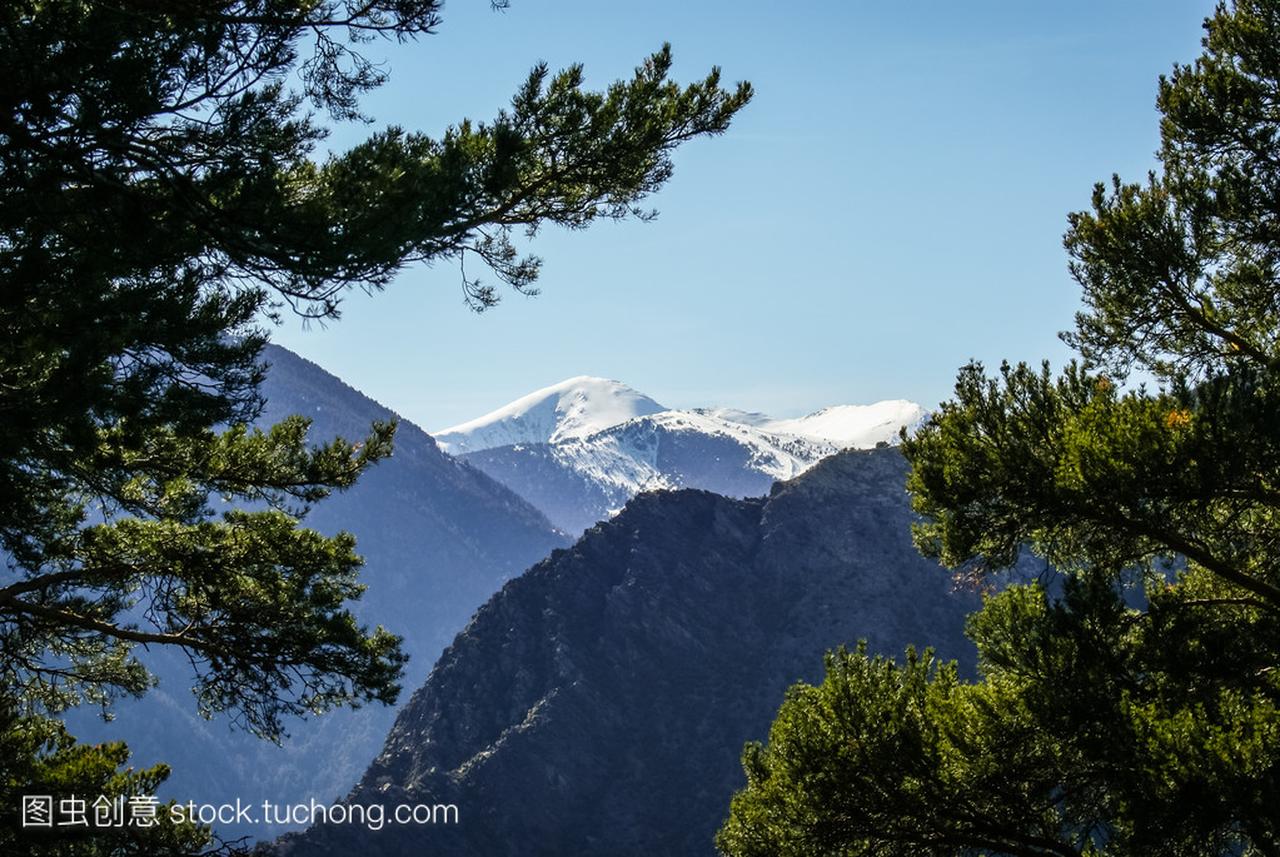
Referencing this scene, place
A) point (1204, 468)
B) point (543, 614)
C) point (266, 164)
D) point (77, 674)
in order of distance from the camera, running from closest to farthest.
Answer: point (266, 164)
point (1204, 468)
point (77, 674)
point (543, 614)

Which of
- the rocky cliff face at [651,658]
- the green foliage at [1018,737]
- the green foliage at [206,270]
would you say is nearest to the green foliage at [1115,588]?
the green foliage at [1018,737]

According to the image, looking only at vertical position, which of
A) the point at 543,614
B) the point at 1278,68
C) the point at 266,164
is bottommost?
the point at 543,614

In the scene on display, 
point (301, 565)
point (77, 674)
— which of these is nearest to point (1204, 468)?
point (301, 565)

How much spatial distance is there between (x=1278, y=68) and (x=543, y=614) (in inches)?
3536

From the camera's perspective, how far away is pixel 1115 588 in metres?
10.8

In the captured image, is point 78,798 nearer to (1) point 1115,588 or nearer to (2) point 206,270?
(2) point 206,270

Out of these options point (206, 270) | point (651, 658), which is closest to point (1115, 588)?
point (206, 270)

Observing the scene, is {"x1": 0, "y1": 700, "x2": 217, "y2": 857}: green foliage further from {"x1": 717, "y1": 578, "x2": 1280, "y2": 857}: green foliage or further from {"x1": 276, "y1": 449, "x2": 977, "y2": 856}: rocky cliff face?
{"x1": 276, "y1": 449, "x2": 977, "y2": 856}: rocky cliff face

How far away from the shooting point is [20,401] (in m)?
7.74

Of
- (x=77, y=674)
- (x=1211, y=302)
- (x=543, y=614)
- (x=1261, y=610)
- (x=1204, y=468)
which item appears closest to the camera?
(x=1204, y=468)

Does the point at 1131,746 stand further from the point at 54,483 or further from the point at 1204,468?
the point at 54,483

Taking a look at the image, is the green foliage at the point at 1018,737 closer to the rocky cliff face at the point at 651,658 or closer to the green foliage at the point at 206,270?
the green foliage at the point at 206,270

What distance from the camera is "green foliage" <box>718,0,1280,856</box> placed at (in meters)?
9.00

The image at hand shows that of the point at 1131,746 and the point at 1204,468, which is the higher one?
the point at 1204,468
